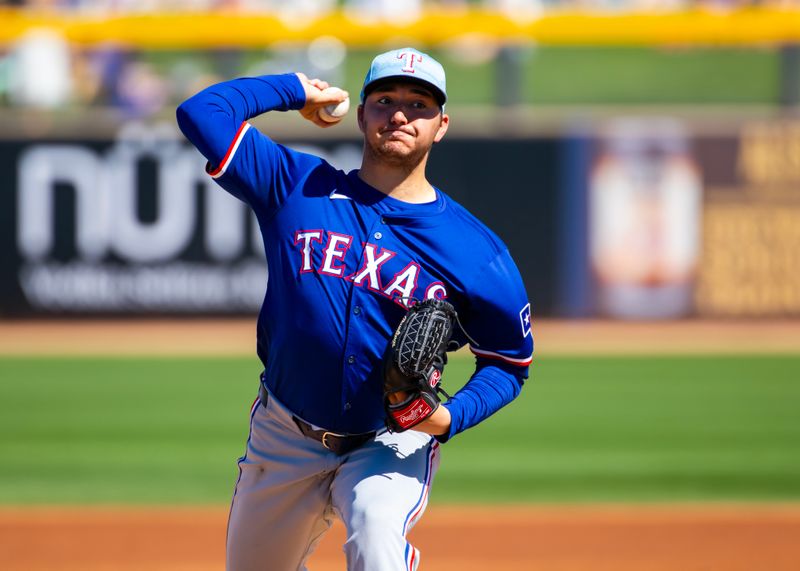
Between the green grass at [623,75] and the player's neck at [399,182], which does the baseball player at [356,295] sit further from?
the green grass at [623,75]

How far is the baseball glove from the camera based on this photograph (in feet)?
11.6

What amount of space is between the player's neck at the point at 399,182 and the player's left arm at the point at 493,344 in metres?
0.33

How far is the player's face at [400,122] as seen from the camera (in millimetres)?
3822

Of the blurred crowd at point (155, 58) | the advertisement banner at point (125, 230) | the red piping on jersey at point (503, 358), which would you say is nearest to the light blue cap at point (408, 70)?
the red piping on jersey at point (503, 358)

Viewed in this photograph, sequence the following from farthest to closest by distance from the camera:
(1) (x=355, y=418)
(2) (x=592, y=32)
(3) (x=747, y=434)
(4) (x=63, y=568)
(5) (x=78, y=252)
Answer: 1. (2) (x=592, y=32)
2. (5) (x=78, y=252)
3. (3) (x=747, y=434)
4. (4) (x=63, y=568)
5. (1) (x=355, y=418)

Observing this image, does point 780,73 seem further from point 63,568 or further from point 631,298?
point 63,568

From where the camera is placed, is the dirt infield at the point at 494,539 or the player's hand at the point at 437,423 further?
the dirt infield at the point at 494,539

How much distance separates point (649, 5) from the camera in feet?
Result: 56.5

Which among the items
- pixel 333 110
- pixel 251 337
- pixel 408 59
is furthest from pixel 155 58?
pixel 408 59

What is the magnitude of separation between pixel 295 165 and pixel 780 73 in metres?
13.7

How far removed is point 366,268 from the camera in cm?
383

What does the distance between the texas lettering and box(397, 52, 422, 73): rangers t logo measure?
0.54 meters

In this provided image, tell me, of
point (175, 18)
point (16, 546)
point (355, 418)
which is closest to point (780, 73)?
point (175, 18)

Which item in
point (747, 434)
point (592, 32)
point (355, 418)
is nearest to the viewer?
point (355, 418)
